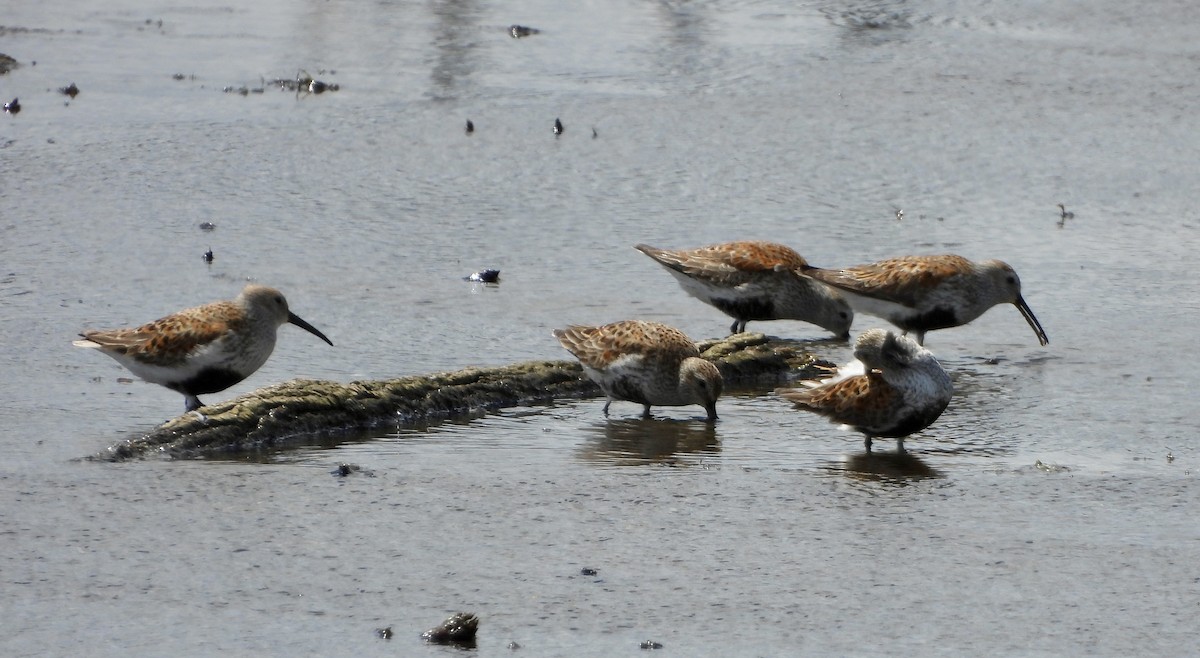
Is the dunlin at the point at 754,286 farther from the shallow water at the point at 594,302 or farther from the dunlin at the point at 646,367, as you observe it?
the dunlin at the point at 646,367

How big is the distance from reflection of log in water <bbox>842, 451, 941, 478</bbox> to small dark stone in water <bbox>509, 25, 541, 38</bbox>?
45.3 feet

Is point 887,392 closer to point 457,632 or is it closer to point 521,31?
point 457,632

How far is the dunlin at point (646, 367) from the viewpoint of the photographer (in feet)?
32.3

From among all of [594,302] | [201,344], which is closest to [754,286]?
[594,302]

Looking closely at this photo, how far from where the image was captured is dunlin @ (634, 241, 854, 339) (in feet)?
40.8

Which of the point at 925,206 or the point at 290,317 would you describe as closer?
the point at 290,317

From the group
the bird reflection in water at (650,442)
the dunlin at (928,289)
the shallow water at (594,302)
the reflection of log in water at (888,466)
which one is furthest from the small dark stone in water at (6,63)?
the reflection of log in water at (888,466)

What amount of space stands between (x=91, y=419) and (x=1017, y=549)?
A: 4741mm

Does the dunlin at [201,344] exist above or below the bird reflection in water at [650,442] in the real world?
Answer: above

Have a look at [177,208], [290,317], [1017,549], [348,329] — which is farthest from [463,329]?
[1017,549]

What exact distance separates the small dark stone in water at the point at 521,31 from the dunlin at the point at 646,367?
476 inches

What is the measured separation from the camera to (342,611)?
6.26 m

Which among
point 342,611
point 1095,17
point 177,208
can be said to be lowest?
point 342,611

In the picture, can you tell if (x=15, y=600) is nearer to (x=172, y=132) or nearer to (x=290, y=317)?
(x=290, y=317)
